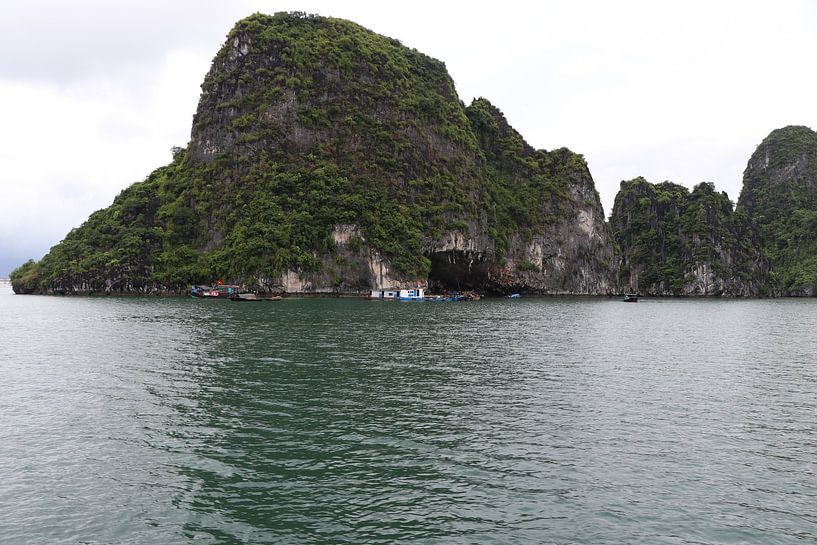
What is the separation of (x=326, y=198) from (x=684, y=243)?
131 metres

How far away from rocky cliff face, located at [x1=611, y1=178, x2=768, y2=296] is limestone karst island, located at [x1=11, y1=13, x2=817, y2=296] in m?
31.1

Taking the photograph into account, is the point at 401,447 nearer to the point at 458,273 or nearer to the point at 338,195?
the point at 338,195

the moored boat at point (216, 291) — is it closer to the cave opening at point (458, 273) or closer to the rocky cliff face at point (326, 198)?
the rocky cliff face at point (326, 198)

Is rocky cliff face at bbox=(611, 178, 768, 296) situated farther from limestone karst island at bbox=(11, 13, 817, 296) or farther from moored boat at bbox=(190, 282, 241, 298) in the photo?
moored boat at bbox=(190, 282, 241, 298)

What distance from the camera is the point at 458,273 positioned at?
12950 cm

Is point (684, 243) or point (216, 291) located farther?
point (684, 243)

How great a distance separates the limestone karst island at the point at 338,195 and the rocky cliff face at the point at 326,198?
1.25 ft

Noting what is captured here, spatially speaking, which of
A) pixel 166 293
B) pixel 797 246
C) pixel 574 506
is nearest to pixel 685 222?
pixel 797 246

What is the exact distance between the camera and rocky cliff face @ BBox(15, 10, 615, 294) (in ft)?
360

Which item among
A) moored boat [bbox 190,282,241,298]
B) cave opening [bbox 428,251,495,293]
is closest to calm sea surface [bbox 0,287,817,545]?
moored boat [bbox 190,282,241,298]

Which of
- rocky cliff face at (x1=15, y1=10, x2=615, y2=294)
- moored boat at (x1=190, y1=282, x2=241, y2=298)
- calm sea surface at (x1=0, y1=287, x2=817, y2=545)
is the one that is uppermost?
rocky cliff face at (x1=15, y1=10, x2=615, y2=294)

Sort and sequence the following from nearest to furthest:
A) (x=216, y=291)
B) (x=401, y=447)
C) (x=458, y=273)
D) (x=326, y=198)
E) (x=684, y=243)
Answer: (x=401, y=447), (x=216, y=291), (x=326, y=198), (x=458, y=273), (x=684, y=243)

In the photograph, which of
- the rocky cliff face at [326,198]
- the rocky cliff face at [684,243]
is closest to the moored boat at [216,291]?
the rocky cliff face at [326,198]

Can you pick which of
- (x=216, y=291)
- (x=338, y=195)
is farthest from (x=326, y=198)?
(x=216, y=291)
